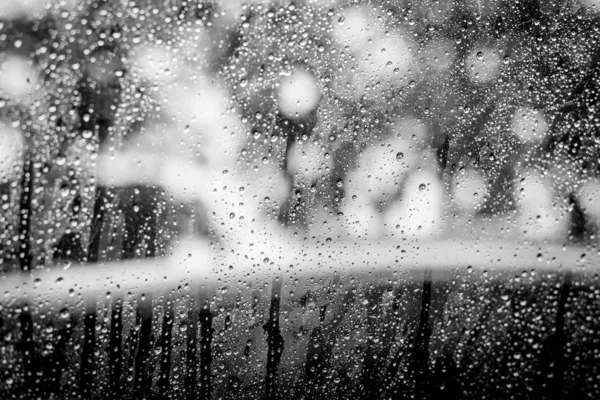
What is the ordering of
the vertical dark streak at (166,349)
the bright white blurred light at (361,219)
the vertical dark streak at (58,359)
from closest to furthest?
the vertical dark streak at (58,359) → the vertical dark streak at (166,349) → the bright white blurred light at (361,219)

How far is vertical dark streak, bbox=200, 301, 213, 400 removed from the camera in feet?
4.19

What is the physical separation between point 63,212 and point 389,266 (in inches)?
41.9

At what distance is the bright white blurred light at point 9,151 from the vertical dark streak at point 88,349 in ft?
1.39

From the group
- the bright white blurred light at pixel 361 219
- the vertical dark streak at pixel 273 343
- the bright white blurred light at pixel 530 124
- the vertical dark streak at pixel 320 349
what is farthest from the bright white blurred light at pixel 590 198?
the vertical dark streak at pixel 273 343

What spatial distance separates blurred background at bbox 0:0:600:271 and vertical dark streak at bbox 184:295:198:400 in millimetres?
223

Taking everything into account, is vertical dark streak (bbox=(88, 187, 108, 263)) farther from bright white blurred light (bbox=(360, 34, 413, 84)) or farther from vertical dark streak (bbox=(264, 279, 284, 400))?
bright white blurred light (bbox=(360, 34, 413, 84))

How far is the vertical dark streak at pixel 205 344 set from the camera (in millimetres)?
1276

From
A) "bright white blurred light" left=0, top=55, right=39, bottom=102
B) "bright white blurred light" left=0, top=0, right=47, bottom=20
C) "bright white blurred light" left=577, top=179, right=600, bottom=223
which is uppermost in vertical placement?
"bright white blurred light" left=0, top=0, right=47, bottom=20

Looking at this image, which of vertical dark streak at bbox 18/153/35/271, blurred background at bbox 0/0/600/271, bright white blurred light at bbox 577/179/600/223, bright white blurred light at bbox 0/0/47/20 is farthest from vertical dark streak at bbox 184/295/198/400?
bright white blurred light at bbox 577/179/600/223

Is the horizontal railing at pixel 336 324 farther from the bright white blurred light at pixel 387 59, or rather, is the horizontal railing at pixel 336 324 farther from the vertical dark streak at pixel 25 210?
the bright white blurred light at pixel 387 59

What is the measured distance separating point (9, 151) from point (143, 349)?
0.69 m

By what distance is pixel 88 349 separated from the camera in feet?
3.77

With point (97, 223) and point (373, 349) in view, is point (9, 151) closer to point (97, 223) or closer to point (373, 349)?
point (97, 223)

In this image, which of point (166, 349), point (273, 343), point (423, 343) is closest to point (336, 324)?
point (273, 343)
